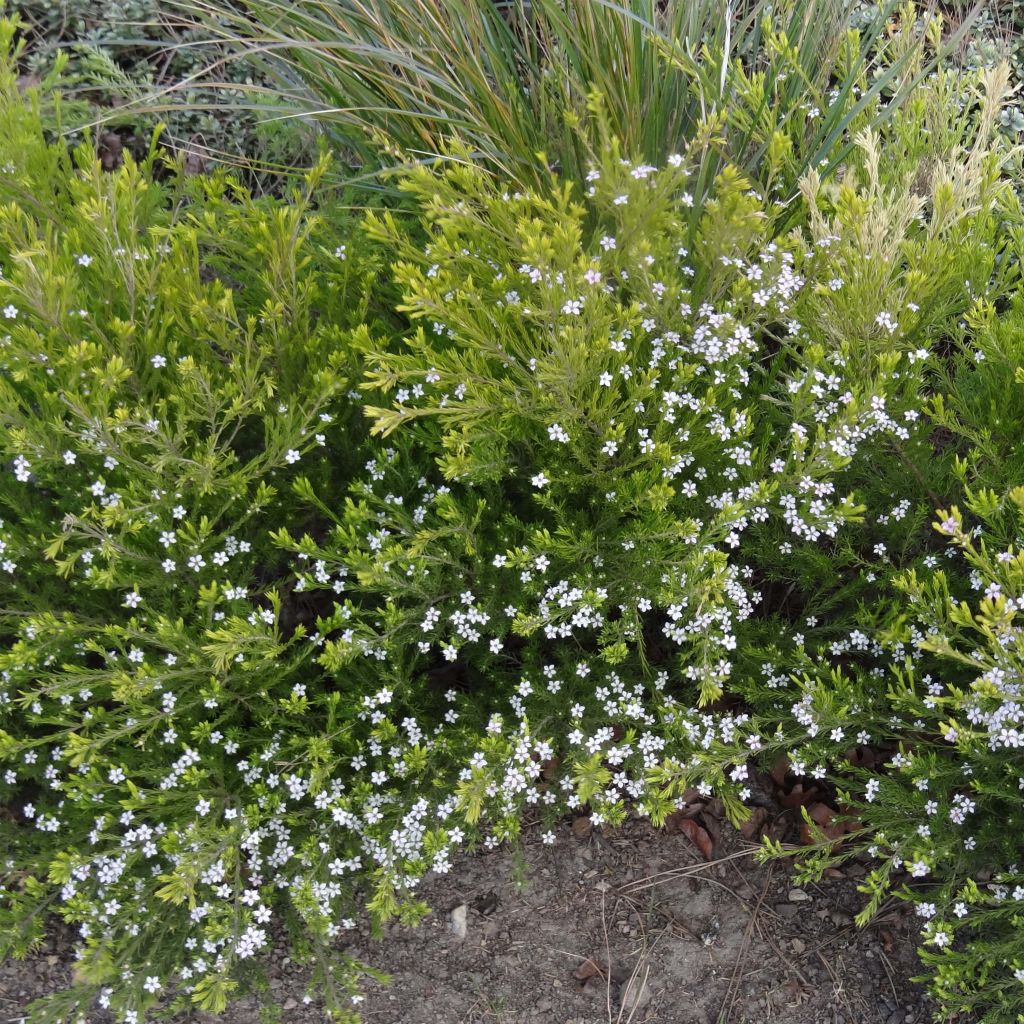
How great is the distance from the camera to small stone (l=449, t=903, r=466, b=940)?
316cm

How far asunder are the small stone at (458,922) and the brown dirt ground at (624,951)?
0.02m

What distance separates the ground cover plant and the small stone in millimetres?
355

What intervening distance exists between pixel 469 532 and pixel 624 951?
1695 millimetres

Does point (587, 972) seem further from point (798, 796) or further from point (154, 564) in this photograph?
point (154, 564)

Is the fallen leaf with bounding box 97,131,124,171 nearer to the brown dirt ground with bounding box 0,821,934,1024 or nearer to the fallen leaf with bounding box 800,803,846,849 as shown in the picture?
the brown dirt ground with bounding box 0,821,934,1024

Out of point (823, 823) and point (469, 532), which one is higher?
point (469, 532)

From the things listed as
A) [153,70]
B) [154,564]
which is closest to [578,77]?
[154,564]

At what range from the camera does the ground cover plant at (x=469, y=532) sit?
2404 mm

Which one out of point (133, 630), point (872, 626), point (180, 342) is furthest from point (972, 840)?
point (180, 342)

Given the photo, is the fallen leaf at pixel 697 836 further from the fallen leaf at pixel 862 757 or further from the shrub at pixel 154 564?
the shrub at pixel 154 564

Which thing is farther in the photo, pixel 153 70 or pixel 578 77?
pixel 153 70

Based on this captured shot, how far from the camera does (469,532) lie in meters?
2.58

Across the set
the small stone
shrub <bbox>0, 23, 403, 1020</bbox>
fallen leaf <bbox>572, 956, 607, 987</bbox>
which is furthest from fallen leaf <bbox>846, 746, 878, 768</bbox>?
shrub <bbox>0, 23, 403, 1020</bbox>

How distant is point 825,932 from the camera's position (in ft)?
10.2
